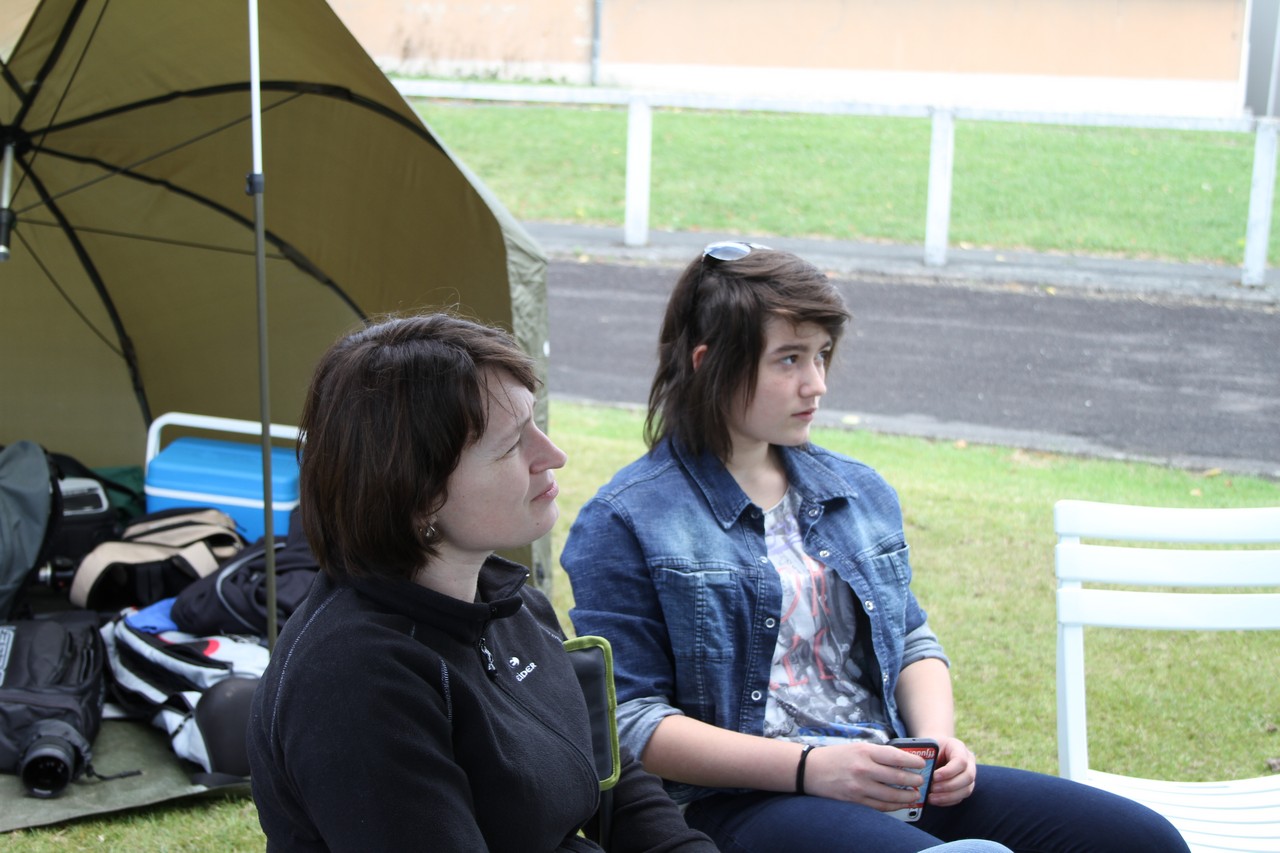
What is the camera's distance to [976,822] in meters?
2.21

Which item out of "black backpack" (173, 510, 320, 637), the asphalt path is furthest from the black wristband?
the asphalt path

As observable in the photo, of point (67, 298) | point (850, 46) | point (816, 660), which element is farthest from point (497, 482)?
point (850, 46)

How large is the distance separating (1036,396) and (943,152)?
3.86 metres

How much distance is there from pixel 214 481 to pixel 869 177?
41.0 ft

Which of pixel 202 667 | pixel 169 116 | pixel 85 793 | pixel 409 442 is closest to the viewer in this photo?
pixel 409 442

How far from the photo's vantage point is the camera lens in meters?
3.29

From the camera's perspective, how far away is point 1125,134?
17.2 m

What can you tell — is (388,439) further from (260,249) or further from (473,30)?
(473,30)

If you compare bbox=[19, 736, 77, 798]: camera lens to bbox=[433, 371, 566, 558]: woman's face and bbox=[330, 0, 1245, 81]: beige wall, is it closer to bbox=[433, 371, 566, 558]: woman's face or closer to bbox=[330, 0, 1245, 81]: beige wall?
bbox=[433, 371, 566, 558]: woman's face

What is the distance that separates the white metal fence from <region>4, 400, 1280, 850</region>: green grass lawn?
17.2 feet

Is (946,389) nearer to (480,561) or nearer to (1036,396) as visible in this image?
(1036,396)

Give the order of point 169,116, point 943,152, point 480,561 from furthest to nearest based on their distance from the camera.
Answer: point 943,152
point 169,116
point 480,561

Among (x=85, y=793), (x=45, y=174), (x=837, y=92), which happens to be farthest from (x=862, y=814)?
(x=837, y=92)

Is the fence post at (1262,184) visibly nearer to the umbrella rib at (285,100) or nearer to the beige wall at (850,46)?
the umbrella rib at (285,100)
